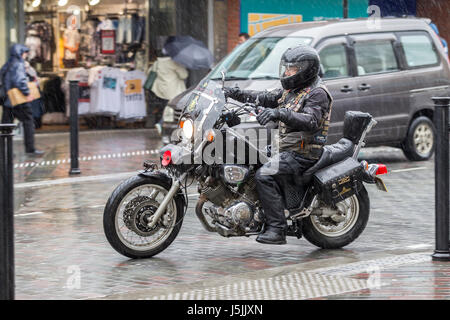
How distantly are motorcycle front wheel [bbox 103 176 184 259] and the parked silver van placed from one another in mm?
5065

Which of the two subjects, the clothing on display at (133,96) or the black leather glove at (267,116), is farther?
the clothing on display at (133,96)

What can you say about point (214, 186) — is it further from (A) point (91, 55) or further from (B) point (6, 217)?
(A) point (91, 55)

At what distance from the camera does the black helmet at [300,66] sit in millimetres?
7727

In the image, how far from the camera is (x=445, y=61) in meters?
14.9

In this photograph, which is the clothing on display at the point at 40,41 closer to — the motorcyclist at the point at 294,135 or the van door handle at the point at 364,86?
the van door handle at the point at 364,86

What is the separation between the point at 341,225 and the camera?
823 cm

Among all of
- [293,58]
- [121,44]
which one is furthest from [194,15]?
[293,58]

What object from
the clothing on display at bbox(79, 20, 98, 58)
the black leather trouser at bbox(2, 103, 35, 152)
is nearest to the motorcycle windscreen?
the black leather trouser at bbox(2, 103, 35, 152)

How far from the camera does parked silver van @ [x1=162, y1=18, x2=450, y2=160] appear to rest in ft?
43.9

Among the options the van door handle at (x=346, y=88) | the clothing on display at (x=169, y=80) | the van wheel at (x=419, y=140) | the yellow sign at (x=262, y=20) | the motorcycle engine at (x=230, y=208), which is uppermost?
the yellow sign at (x=262, y=20)

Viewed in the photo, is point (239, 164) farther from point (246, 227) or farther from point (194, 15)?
point (194, 15)

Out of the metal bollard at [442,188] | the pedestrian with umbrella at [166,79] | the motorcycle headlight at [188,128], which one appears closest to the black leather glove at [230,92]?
the motorcycle headlight at [188,128]

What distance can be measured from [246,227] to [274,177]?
46cm

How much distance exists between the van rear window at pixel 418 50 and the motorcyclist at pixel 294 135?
7020mm
